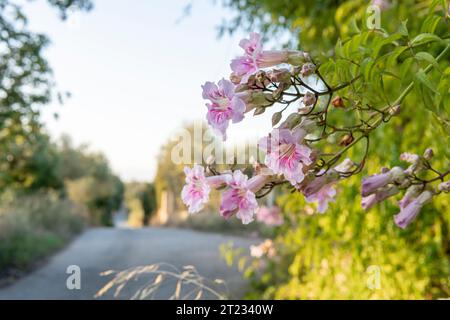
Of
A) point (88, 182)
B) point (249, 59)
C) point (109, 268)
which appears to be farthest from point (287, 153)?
point (88, 182)

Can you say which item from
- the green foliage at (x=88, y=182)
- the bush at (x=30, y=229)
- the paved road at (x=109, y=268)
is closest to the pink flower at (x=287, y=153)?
the paved road at (x=109, y=268)

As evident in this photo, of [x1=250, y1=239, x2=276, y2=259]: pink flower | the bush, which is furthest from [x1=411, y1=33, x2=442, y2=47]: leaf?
the bush

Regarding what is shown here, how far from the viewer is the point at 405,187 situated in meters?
0.75

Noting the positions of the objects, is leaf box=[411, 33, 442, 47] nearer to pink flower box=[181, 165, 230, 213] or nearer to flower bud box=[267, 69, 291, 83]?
flower bud box=[267, 69, 291, 83]

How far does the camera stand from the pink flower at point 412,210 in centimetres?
79

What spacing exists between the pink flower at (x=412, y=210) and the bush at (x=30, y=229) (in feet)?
14.0

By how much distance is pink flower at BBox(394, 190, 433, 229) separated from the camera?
787mm

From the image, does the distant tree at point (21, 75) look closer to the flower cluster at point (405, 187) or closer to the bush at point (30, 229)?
the bush at point (30, 229)

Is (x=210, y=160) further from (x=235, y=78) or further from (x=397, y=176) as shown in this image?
(x=397, y=176)

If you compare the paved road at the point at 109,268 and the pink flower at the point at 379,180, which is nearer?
the pink flower at the point at 379,180

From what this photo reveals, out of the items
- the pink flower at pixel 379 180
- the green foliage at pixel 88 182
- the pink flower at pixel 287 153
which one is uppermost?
the green foliage at pixel 88 182

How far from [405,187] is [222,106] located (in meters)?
0.33

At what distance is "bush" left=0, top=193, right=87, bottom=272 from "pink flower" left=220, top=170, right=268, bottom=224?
13.9ft
